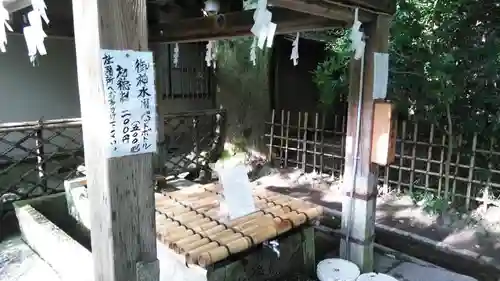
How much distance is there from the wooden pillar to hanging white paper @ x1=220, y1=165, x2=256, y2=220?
40.5 inches

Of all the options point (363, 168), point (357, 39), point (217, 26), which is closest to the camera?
point (357, 39)

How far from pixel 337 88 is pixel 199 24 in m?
2.93

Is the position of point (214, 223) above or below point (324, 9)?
below

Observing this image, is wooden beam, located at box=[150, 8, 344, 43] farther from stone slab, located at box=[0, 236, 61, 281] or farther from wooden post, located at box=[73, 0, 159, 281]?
stone slab, located at box=[0, 236, 61, 281]

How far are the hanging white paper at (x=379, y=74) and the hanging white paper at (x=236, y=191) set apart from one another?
1.40m

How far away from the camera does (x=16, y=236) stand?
4633 millimetres

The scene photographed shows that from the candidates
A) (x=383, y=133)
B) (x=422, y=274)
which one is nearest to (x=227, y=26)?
(x=383, y=133)

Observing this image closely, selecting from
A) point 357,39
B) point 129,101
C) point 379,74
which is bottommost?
point 129,101

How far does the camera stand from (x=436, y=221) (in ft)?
17.7

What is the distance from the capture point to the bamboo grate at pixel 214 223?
2945mm

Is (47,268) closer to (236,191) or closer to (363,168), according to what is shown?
(236,191)

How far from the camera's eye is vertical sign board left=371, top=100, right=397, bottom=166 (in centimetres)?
337

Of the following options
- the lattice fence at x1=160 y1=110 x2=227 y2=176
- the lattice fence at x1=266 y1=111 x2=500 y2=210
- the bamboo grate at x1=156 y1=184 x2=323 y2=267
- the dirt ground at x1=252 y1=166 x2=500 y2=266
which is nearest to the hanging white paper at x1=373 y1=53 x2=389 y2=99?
the bamboo grate at x1=156 y1=184 x2=323 y2=267

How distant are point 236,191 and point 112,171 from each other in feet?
5.41
